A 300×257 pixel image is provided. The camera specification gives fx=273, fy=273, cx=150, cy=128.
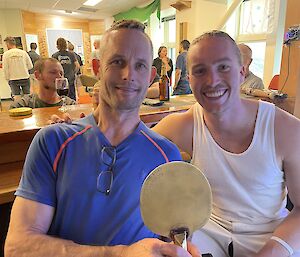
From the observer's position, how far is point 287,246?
3.24 feet

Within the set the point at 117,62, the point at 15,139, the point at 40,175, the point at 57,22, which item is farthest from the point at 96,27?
the point at 40,175

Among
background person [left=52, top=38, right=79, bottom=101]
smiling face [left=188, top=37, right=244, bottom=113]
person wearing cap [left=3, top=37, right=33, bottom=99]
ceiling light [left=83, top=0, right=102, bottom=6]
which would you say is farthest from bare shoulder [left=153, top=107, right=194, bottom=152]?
ceiling light [left=83, top=0, right=102, bottom=6]

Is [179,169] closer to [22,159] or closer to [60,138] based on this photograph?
[60,138]

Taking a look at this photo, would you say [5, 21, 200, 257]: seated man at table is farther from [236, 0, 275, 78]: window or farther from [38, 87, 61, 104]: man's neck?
[236, 0, 275, 78]: window

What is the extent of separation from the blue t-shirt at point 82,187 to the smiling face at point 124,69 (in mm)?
158

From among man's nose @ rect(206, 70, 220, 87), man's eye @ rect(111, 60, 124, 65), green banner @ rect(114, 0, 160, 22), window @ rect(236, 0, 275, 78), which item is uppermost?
green banner @ rect(114, 0, 160, 22)

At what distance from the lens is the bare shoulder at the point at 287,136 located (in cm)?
103

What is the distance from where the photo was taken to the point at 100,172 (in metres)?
0.87

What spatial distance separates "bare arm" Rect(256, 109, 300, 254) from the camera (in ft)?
3.26

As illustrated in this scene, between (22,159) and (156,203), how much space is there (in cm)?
121

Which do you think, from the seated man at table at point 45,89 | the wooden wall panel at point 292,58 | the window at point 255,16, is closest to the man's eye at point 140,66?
the seated man at table at point 45,89

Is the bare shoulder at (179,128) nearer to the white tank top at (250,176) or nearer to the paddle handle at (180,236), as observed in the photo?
the white tank top at (250,176)

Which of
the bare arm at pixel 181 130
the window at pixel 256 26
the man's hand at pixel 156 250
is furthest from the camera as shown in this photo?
the window at pixel 256 26

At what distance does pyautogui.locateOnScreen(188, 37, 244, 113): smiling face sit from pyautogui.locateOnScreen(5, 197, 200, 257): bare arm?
58 centimetres
